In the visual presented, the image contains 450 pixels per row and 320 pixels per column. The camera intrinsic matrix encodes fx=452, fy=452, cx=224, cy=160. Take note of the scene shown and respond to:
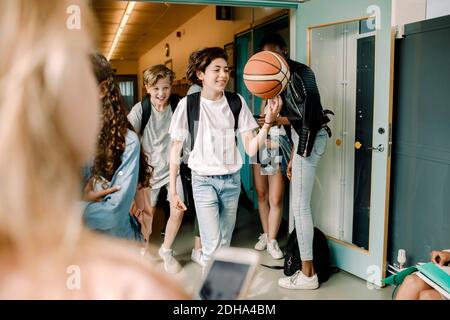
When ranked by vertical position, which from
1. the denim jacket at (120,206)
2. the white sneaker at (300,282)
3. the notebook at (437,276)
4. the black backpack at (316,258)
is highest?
the denim jacket at (120,206)

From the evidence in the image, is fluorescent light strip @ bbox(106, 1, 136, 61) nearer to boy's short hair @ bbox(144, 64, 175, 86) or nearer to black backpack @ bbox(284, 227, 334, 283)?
boy's short hair @ bbox(144, 64, 175, 86)

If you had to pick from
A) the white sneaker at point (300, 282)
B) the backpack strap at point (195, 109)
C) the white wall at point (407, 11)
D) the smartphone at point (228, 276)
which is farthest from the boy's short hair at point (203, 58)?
the smartphone at point (228, 276)

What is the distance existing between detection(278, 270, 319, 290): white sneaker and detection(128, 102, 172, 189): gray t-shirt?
0.90 meters

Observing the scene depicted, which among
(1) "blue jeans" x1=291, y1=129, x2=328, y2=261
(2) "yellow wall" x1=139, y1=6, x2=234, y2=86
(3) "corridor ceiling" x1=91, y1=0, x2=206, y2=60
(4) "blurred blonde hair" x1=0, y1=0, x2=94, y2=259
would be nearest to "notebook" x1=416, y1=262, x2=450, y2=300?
(1) "blue jeans" x1=291, y1=129, x2=328, y2=261

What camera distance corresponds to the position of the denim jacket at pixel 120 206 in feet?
4.86

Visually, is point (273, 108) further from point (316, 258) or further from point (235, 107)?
point (316, 258)

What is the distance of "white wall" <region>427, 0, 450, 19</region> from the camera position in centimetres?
198

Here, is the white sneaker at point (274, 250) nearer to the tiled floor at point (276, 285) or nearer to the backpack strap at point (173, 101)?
the tiled floor at point (276, 285)

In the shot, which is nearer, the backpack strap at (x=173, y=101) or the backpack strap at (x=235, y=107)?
the backpack strap at (x=235, y=107)

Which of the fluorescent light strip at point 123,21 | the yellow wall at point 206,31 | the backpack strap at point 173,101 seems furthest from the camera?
the fluorescent light strip at point 123,21

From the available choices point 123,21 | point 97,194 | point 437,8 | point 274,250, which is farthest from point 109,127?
point 123,21

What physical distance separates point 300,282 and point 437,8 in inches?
55.3

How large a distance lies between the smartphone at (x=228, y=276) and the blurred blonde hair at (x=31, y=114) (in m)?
0.42

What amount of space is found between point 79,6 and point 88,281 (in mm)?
341
